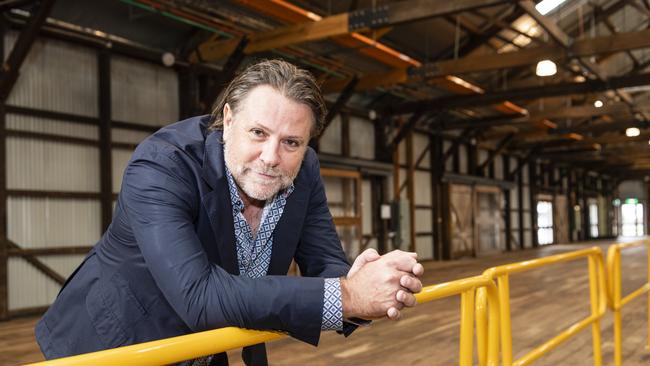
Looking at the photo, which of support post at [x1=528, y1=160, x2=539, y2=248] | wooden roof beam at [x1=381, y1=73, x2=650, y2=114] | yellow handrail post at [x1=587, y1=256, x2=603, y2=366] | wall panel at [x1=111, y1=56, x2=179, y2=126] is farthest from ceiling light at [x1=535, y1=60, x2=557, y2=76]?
support post at [x1=528, y1=160, x2=539, y2=248]

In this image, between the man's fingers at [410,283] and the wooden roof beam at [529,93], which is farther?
the wooden roof beam at [529,93]

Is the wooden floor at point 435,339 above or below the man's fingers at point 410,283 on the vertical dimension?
below

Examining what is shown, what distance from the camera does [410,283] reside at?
53.3 inches

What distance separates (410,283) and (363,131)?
40.6 feet

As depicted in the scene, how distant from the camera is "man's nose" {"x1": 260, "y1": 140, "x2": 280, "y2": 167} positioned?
4.97ft

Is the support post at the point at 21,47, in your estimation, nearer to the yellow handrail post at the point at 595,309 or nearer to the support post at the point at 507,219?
the yellow handrail post at the point at 595,309

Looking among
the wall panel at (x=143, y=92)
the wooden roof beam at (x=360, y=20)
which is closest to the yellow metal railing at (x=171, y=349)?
the wooden roof beam at (x=360, y=20)

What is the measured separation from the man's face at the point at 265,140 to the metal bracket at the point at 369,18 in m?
5.77

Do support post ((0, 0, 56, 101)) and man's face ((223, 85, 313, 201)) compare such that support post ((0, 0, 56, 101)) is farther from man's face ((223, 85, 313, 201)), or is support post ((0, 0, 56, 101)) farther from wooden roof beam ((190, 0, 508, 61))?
man's face ((223, 85, 313, 201))

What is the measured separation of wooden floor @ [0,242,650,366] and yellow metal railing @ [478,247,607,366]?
136cm

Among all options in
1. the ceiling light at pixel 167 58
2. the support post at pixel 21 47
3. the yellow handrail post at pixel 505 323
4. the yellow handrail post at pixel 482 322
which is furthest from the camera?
the ceiling light at pixel 167 58

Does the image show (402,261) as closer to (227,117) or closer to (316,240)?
(316,240)

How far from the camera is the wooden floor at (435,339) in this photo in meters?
4.89

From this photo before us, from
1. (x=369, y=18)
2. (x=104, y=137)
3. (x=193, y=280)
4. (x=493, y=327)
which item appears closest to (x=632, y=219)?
(x=369, y=18)
